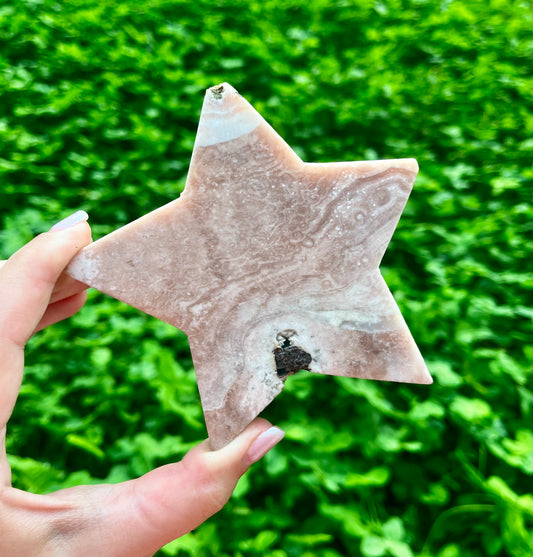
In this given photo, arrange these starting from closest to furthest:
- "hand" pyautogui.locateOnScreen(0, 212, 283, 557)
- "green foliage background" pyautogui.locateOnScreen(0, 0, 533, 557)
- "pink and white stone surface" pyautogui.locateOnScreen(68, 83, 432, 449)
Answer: "hand" pyautogui.locateOnScreen(0, 212, 283, 557) → "pink and white stone surface" pyautogui.locateOnScreen(68, 83, 432, 449) → "green foliage background" pyautogui.locateOnScreen(0, 0, 533, 557)

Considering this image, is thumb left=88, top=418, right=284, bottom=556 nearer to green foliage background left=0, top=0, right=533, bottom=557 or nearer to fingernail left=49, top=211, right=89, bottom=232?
green foliage background left=0, top=0, right=533, bottom=557

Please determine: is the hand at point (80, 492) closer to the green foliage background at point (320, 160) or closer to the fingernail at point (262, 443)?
the fingernail at point (262, 443)

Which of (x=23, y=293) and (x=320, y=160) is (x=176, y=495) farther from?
(x=320, y=160)

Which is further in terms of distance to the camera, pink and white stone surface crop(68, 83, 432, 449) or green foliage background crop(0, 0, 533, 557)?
green foliage background crop(0, 0, 533, 557)

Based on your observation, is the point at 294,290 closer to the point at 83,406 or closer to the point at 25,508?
the point at 25,508

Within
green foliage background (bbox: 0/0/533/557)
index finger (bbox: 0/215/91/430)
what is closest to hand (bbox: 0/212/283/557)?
index finger (bbox: 0/215/91/430)

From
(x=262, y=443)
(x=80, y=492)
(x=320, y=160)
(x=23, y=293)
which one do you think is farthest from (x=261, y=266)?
(x=320, y=160)
